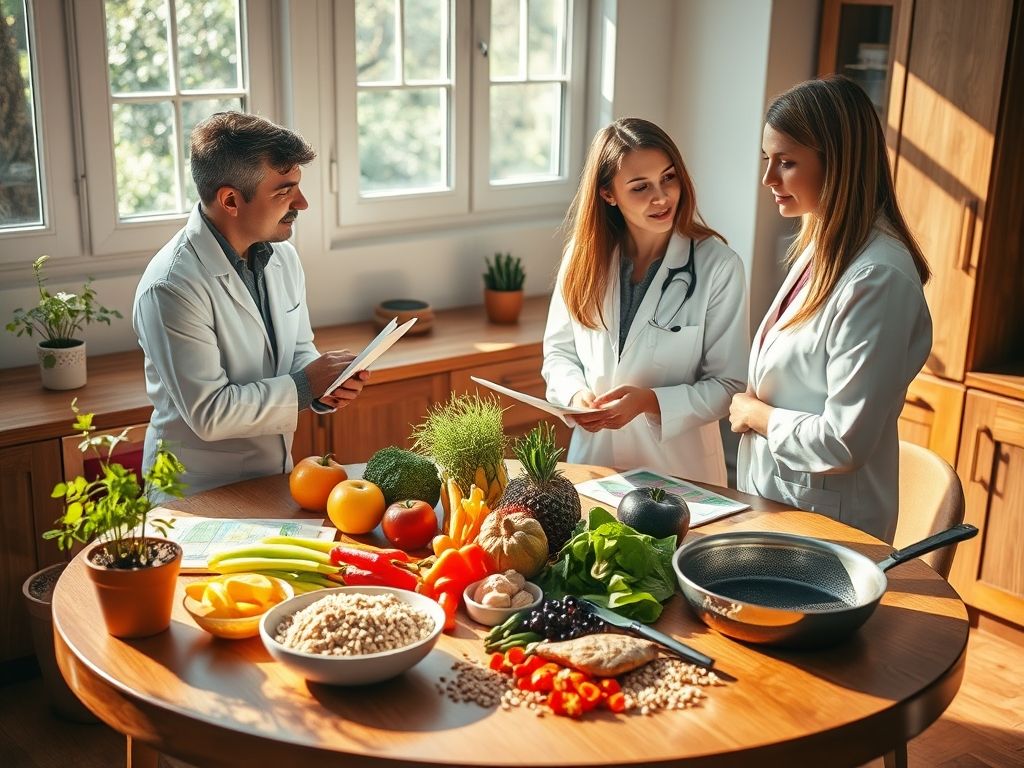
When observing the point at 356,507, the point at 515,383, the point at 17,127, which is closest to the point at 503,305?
the point at 515,383

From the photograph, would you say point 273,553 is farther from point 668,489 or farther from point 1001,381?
point 1001,381

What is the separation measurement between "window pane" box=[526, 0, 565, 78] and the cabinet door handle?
1.70 metres

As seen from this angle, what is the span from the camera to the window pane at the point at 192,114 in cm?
371

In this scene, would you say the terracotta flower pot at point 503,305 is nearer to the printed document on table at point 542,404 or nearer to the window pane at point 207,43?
the window pane at point 207,43

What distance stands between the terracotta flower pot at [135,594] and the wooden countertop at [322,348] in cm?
136

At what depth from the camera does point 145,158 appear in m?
3.66

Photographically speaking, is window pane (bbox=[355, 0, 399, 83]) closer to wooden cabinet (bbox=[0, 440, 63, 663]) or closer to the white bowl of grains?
wooden cabinet (bbox=[0, 440, 63, 663])

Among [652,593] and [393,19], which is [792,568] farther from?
[393,19]

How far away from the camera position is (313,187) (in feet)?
13.0

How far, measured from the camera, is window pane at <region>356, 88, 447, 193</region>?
411 cm

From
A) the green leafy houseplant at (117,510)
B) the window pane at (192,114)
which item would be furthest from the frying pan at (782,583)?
the window pane at (192,114)

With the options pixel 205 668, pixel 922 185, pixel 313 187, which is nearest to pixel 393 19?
pixel 313 187

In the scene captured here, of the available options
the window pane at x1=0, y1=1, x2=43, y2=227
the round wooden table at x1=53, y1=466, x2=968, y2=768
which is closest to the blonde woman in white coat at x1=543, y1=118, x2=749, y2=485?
the round wooden table at x1=53, y1=466, x2=968, y2=768

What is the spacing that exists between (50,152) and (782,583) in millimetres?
2558
